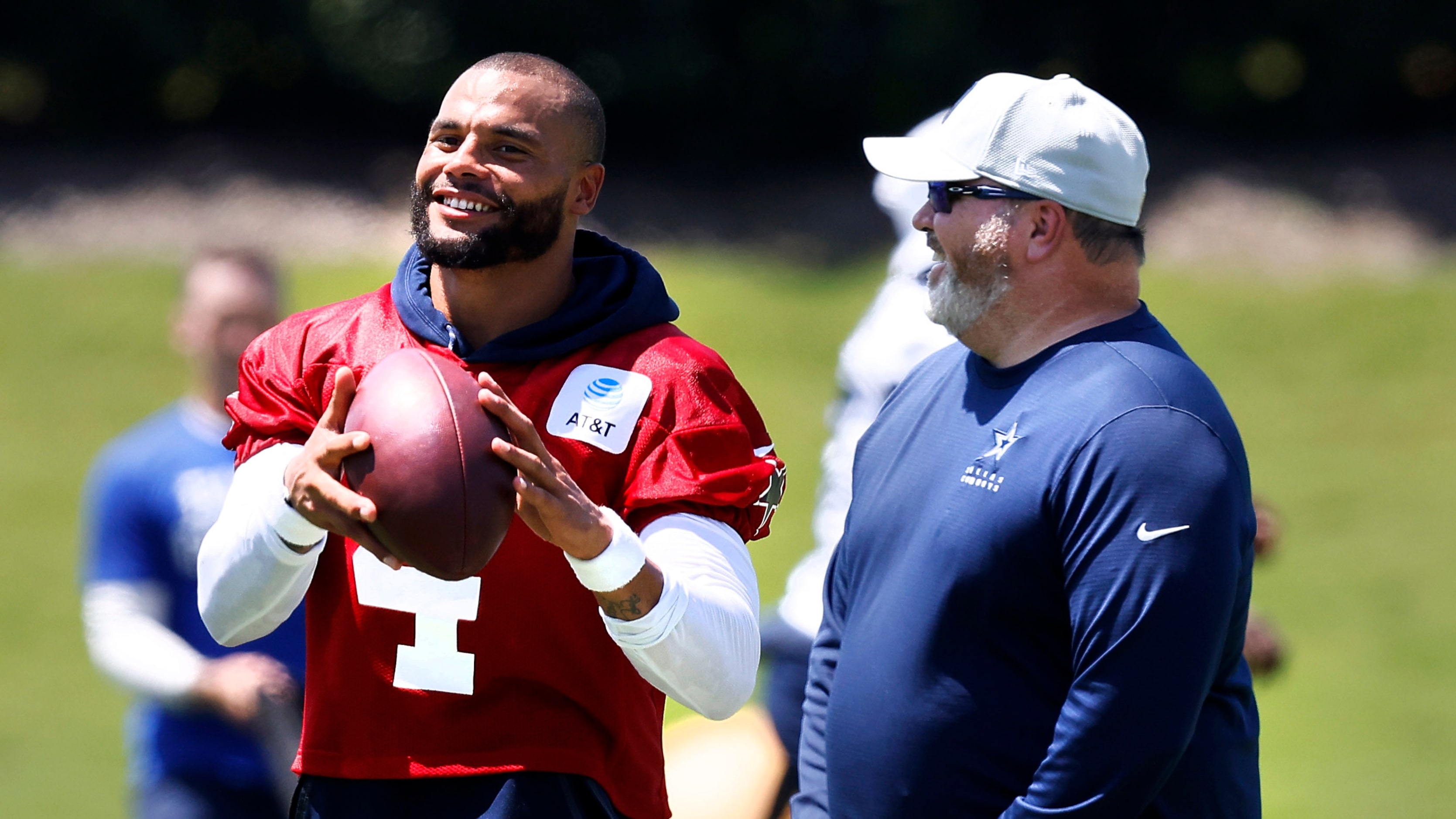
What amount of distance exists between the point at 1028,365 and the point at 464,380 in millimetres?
1007

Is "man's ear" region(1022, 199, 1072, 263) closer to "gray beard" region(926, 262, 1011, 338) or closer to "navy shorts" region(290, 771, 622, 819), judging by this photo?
"gray beard" region(926, 262, 1011, 338)

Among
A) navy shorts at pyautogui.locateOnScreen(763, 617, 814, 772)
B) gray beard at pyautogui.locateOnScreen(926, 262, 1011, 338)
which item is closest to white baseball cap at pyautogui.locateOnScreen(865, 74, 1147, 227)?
gray beard at pyautogui.locateOnScreen(926, 262, 1011, 338)

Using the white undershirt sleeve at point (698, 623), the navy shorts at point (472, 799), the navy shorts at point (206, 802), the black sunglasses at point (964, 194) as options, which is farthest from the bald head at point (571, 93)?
the navy shorts at point (206, 802)

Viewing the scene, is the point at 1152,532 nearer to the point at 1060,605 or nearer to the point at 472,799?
the point at 1060,605

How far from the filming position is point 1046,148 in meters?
2.93

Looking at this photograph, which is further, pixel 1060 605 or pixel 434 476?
pixel 1060 605

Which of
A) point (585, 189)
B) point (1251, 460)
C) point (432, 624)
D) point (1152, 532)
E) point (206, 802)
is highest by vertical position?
point (585, 189)

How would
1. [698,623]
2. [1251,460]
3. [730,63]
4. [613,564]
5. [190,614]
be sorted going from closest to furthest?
[613,564]
[698,623]
[190,614]
[1251,460]
[730,63]

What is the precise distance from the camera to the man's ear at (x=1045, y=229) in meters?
2.92

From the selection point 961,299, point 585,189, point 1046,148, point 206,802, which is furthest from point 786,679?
point 1046,148

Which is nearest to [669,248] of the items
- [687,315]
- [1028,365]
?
[687,315]

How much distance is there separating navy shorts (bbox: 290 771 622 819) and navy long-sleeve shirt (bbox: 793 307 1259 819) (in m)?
0.50

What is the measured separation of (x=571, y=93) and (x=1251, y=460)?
8526 mm

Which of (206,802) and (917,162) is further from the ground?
(917,162)
